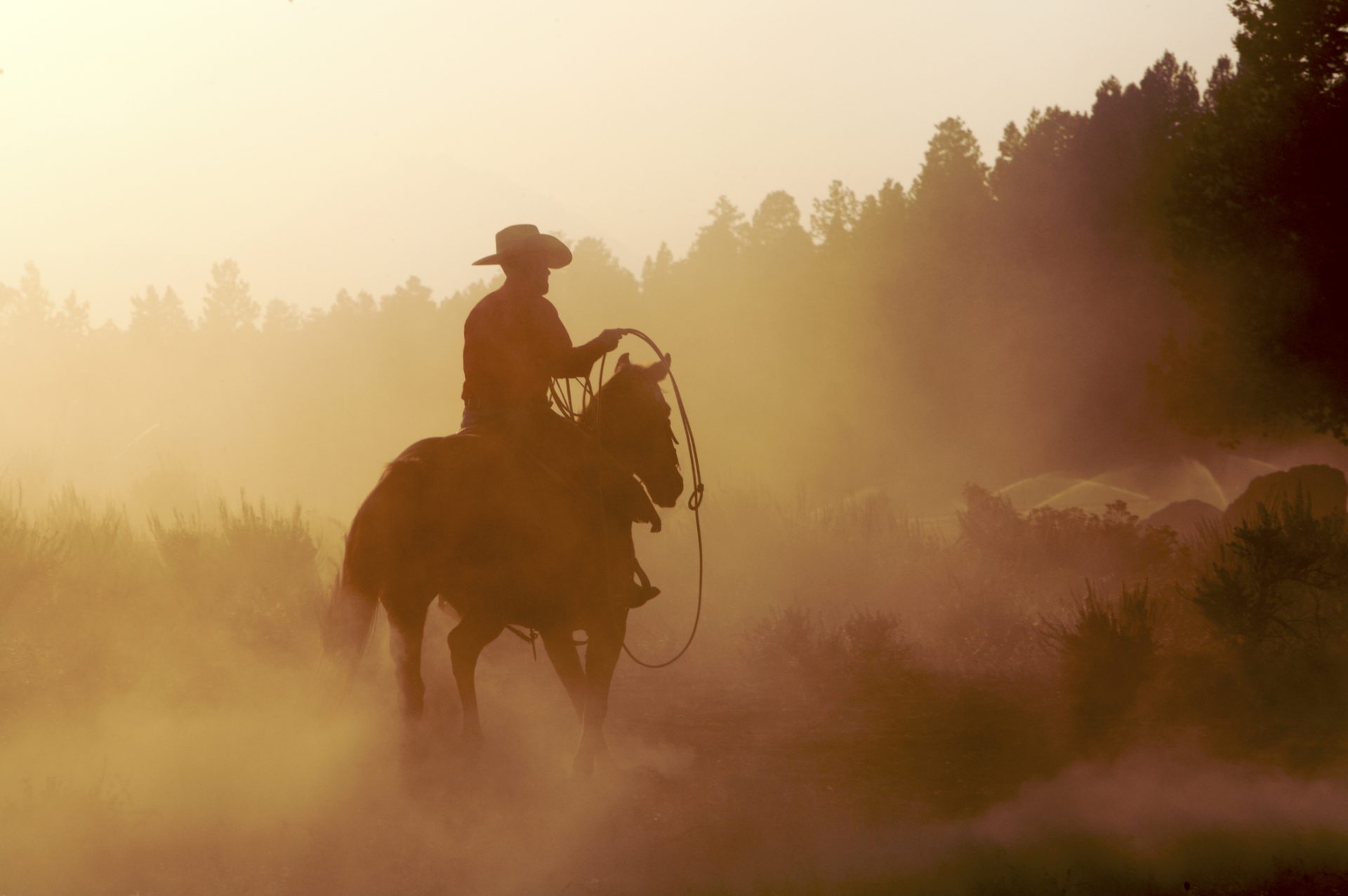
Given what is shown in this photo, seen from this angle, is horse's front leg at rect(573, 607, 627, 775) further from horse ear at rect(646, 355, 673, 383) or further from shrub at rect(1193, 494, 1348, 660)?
shrub at rect(1193, 494, 1348, 660)

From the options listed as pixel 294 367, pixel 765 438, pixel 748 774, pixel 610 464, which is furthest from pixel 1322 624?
pixel 294 367

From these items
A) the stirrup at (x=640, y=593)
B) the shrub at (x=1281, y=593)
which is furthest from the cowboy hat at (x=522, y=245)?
the shrub at (x=1281, y=593)

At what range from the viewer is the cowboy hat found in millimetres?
7594

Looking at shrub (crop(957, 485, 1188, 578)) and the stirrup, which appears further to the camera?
shrub (crop(957, 485, 1188, 578))

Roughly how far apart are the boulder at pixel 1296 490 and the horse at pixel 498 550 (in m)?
11.2

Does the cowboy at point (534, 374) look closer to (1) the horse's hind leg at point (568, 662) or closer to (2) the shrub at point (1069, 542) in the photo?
(1) the horse's hind leg at point (568, 662)

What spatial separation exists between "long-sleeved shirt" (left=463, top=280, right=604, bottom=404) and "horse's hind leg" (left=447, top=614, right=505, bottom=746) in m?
1.42

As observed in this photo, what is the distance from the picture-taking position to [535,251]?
7.63 metres

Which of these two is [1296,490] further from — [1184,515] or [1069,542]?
[1069,542]

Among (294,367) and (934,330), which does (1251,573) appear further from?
(294,367)

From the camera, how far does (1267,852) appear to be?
670 cm

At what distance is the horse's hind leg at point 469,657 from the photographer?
24.7 ft

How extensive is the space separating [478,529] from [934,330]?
37.2 meters

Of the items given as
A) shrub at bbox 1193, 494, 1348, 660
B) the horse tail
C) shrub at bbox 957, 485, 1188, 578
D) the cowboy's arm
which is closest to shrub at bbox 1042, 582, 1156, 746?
shrub at bbox 1193, 494, 1348, 660
